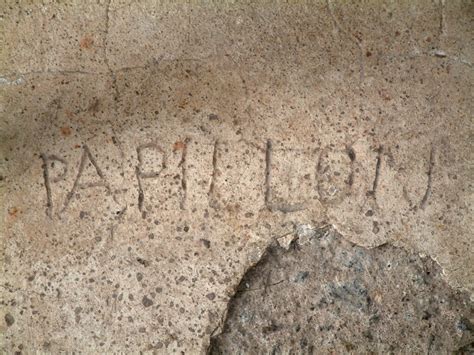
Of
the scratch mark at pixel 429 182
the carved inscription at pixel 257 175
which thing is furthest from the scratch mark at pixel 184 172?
the scratch mark at pixel 429 182

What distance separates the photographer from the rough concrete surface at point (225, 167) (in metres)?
1.66

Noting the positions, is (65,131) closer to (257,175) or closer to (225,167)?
(225,167)

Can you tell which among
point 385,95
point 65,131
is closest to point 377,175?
point 385,95

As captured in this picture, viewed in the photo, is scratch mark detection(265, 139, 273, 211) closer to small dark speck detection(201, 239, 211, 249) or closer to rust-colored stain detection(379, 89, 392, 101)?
small dark speck detection(201, 239, 211, 249)

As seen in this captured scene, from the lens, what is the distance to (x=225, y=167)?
5.53ft

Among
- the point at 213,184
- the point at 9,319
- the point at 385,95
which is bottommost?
the point at 9,319

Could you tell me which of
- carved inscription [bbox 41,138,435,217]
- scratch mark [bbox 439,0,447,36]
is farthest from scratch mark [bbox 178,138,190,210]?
scratch mark [bbox 439,0,447,36]

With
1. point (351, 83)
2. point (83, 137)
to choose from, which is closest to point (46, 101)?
point (83, 137)

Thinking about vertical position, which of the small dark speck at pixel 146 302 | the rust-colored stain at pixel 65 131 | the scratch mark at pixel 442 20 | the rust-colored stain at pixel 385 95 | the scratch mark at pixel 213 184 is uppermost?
the scratch mark at pixel 442 20

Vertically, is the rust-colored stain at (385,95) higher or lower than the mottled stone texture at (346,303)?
higher

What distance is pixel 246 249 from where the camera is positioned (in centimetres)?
166

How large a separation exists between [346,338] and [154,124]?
3.36ft

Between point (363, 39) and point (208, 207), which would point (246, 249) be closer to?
point (208, 207)

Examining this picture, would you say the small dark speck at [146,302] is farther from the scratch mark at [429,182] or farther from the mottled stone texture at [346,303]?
the scratch mark at [429,182]
